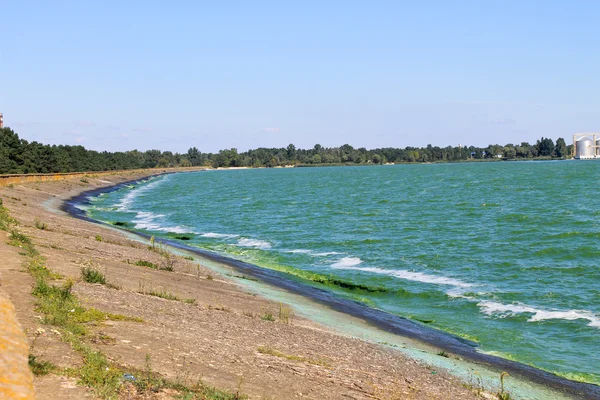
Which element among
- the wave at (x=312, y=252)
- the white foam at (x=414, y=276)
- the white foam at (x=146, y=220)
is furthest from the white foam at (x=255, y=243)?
the white foam at (x=146, y=220)

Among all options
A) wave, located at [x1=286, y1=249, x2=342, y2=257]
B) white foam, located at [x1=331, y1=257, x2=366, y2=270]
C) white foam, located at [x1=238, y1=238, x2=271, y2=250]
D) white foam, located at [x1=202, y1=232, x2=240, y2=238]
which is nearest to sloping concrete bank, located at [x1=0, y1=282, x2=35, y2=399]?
white foam, located at [x1=331, y1=257, x2=366, y2=270]

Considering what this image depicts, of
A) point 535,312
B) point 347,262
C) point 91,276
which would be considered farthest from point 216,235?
point 535,312

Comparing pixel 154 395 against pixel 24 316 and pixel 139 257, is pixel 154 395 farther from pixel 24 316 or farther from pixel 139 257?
pixel 139 257

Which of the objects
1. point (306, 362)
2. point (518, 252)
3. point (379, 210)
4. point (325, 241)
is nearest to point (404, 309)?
point (306, 362)

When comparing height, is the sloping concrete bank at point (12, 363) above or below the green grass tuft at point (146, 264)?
above

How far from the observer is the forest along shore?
9.59m

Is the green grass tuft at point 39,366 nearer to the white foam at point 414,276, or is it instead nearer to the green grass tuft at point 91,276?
the green grass tuft at point 91,276

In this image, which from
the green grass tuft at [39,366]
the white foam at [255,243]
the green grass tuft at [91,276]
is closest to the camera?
the green grass tuft at [39,366]

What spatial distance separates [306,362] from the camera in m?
13.3

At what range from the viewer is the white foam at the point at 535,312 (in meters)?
21.5

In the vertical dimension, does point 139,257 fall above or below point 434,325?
above

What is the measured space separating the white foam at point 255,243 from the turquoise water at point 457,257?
0.16 meters

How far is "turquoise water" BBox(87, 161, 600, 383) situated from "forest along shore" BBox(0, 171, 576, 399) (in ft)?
19.8

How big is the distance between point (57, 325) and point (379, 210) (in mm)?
54384
